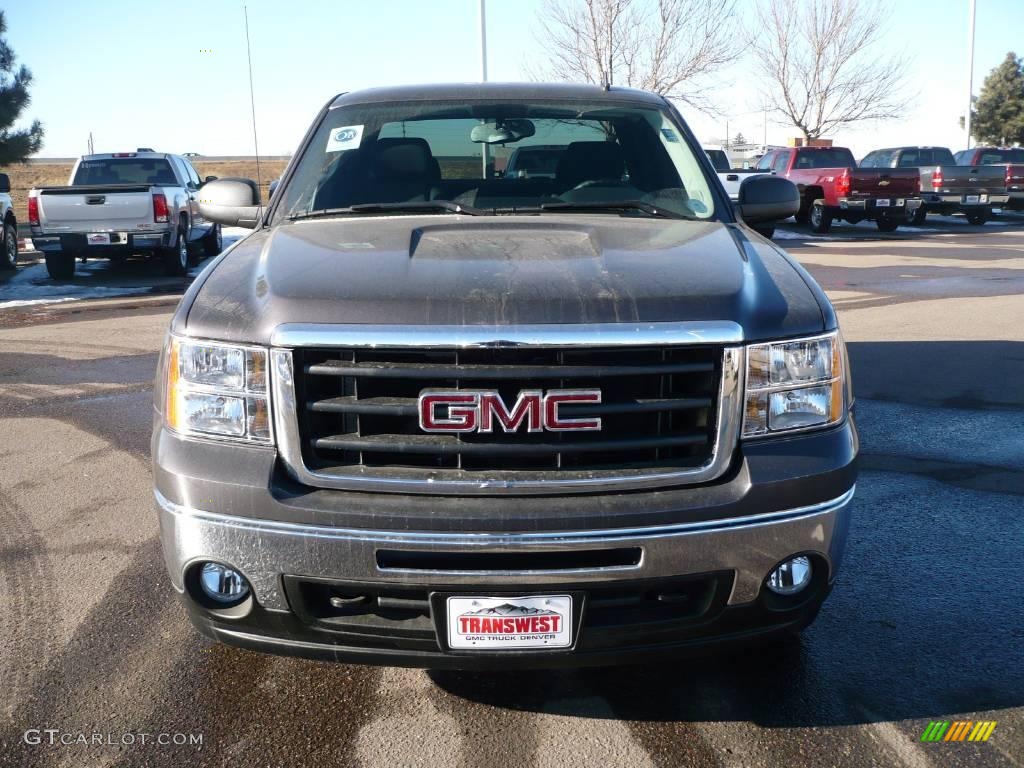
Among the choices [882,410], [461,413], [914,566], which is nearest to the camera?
[461,413]

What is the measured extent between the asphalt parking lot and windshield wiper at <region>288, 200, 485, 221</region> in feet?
4.94

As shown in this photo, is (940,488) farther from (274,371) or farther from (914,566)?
(274,371)

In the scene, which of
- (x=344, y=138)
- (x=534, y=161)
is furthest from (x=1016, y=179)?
(x=344, y=138)

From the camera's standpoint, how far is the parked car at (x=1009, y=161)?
77.0ft

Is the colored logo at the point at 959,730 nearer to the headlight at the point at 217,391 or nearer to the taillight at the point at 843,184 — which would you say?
the headlight at the point at 217,391

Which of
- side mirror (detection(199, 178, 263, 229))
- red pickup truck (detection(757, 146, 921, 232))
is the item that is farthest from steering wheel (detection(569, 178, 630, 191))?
red pickup truck (detection(757, 146, 921, 232))

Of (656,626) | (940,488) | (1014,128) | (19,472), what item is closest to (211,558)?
(656,626)

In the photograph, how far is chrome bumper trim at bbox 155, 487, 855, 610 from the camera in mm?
2371

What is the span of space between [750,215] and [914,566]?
1560 millimetres

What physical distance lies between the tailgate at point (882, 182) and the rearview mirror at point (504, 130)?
1801 cm

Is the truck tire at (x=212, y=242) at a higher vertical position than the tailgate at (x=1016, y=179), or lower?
lower

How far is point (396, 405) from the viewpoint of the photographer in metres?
2.47

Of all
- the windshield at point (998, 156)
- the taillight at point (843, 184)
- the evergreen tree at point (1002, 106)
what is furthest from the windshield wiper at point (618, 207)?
the evergreen tree at point (1002, 106)

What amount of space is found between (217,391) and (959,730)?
222 centimetres
